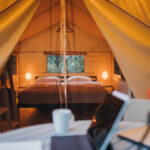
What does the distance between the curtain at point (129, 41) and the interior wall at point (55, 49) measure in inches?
150

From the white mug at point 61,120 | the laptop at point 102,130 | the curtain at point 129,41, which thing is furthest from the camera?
the curtain at point 129,41

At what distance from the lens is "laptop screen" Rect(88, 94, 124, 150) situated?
779 millimetres

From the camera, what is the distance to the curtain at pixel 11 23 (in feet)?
5.31

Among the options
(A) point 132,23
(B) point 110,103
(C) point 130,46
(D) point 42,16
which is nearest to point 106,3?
(A) point 132,23

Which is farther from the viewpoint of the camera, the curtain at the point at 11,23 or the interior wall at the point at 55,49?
the interior wall at the point at 55,49

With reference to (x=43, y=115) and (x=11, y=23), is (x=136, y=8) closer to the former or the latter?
(x=11, y=23)

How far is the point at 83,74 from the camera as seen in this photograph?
19.1 feet

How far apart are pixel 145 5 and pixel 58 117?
1479mm

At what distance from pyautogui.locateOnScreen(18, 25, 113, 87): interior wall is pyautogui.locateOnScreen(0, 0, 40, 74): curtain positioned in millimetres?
3845

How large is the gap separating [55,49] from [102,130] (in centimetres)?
496

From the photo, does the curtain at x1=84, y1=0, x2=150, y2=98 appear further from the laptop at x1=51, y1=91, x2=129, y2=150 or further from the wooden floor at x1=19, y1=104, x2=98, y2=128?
the wooden floor at x1=19, y1=104, x2=98, y2=128

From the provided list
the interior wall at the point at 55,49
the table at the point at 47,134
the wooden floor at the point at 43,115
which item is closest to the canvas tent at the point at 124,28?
the table at the point at 47,134

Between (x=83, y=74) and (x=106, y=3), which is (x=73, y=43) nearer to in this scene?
(x=83, y=74)

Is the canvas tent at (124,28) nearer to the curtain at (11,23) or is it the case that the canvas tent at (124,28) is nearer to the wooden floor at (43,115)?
the curtain at (11,23)
